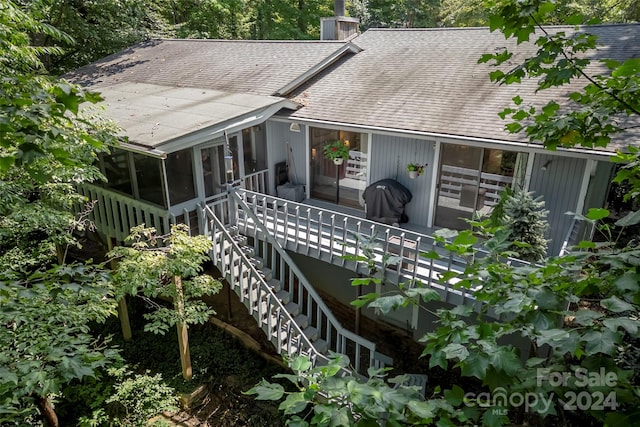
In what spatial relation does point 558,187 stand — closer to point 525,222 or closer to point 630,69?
point 525,222

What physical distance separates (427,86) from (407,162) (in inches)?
76.7

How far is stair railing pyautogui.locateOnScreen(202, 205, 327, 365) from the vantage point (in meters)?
7.16

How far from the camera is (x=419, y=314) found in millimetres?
8305

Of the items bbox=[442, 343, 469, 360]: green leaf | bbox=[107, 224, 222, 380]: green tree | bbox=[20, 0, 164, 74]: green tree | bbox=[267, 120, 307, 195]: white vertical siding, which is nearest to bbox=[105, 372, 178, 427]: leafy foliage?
bbox=[107, 224, 222, 380]: green tree

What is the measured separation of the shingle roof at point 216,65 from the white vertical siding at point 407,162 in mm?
2931

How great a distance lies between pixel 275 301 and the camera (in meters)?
7.32

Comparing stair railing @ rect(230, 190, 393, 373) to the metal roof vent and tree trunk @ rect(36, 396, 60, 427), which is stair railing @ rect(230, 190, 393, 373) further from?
the metal roof vent

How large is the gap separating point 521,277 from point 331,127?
705 cm

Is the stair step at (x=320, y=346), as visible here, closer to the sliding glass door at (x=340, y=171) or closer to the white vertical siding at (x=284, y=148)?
the sliding glass door at (x=340, y=171)

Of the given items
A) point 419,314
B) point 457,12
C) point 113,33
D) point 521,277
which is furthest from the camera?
point 457,12

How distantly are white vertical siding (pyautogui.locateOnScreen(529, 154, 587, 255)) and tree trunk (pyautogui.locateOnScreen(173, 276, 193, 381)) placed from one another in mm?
6624

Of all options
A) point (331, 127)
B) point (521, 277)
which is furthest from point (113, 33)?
point (521, 277)

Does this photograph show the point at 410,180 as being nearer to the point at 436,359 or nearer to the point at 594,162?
the point at 594,162

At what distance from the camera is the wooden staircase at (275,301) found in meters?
7.19
